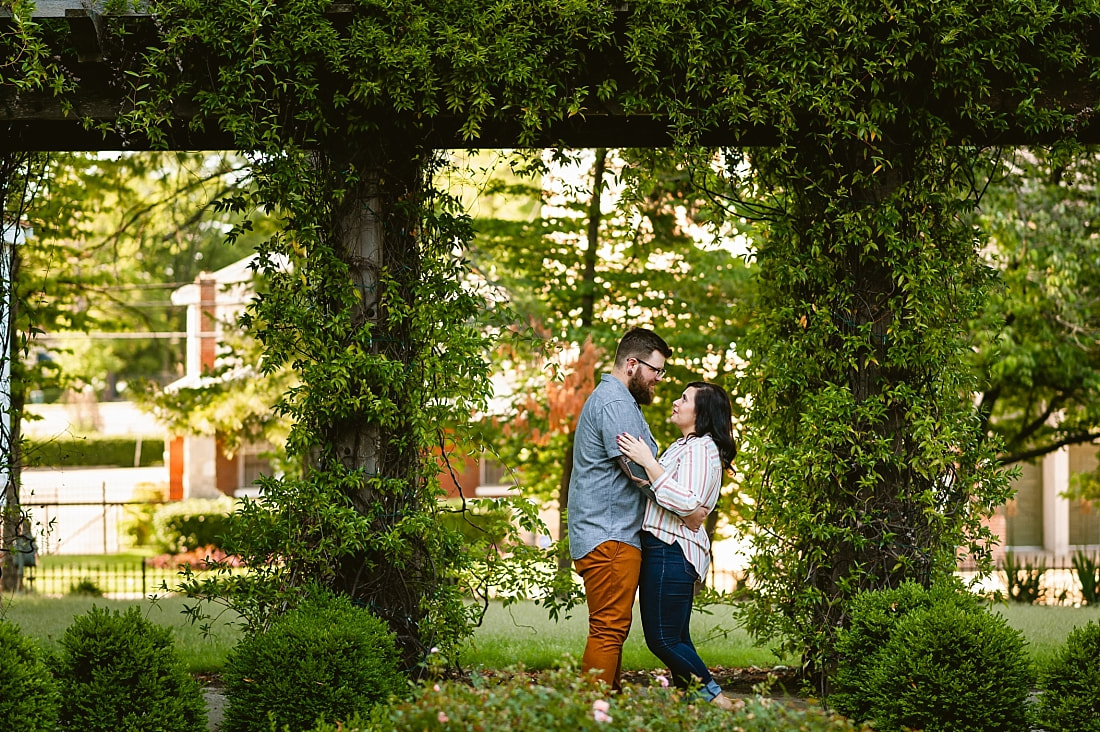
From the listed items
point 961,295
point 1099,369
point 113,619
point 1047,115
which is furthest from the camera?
point 1099,369

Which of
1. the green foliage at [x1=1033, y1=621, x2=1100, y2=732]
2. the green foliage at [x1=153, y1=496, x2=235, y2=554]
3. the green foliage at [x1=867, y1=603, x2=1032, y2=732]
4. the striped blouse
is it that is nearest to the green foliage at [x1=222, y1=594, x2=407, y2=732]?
the striped blouse

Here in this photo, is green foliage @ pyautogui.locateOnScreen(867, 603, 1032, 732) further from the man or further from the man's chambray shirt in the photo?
the man's chambray shirt

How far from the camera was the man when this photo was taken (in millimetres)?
5180

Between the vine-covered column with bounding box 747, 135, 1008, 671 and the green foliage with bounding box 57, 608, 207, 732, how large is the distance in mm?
3338

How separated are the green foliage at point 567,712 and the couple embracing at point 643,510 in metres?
1.08

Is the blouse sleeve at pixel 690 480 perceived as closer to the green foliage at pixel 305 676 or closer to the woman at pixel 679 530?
the woman at pixel 679 530

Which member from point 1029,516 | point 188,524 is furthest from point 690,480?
point 1029,516

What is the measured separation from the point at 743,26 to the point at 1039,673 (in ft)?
11.7

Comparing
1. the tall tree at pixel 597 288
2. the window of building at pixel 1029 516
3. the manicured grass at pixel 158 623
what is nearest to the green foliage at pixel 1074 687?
the manicured grass at pixel 158 623

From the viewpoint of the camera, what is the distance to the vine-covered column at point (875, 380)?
19.2 ft

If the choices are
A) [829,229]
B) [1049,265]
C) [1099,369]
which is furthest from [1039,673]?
[1099,369]

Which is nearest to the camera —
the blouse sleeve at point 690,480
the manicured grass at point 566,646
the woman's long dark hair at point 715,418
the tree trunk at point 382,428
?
the blouse sleeve at point 690,480

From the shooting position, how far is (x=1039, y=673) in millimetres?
5211

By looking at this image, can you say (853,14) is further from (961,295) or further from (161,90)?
(161,90)
